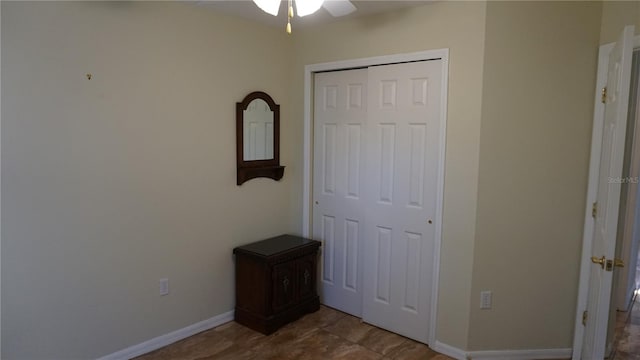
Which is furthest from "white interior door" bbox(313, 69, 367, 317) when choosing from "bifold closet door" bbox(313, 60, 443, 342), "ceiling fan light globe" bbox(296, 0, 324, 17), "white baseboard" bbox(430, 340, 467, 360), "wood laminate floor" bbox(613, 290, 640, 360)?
"wood laminate floor" bbox(613, 290, 640, 360)

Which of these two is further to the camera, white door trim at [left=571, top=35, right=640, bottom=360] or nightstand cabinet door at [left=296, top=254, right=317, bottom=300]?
nightstand cabinet door at [left=296, top=254, right=317, bottom=300]

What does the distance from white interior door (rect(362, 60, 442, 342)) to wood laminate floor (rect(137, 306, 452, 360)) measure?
0.15 meters

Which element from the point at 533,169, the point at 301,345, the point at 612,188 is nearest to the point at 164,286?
A: the point at 301,345

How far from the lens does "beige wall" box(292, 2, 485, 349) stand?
Answer: 2691mm

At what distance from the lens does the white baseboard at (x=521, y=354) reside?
284 cm

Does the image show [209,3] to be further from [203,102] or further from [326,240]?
[326,240]

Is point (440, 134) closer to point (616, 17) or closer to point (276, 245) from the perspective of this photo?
point (616, 17)

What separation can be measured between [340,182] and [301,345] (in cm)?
130

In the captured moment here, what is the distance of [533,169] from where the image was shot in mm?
2719

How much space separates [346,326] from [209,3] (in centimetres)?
260

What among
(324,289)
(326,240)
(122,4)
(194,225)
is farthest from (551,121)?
(122,4)

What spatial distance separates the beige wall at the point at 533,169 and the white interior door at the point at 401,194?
36 centimetres

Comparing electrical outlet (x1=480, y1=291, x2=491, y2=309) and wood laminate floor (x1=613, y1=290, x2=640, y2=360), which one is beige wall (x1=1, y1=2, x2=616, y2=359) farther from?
wood laminate floor (x1=613, y1=290, x2=640, y2=360)

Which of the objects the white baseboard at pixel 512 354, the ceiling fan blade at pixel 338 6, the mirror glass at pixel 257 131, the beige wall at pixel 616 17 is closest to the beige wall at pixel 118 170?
the mirror glass at pixel 257 131
